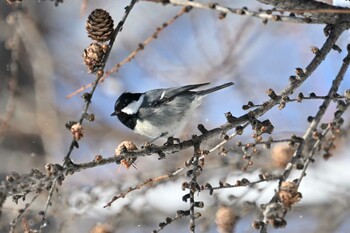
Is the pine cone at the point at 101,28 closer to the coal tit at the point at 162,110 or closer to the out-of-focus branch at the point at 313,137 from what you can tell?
the out-of-focus branch at the point at 313,137

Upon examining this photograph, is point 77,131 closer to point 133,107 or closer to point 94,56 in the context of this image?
point 94,56

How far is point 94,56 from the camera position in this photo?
2.45ft

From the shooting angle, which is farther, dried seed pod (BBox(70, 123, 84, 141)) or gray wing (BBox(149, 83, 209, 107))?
gray wing (BBox(149, 83, 209, 107))

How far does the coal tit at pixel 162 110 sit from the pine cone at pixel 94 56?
700 millimetres

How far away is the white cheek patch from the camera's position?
5.00 ft

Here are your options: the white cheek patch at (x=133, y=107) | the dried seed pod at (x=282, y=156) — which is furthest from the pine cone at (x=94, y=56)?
the dried seed pod at (x=282, y=156)

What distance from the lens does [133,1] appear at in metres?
0.72

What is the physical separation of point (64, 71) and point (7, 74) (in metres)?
0.45

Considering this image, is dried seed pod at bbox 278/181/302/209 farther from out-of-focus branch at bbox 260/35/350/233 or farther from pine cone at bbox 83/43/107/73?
pine cone at bbox 83/43/107/73

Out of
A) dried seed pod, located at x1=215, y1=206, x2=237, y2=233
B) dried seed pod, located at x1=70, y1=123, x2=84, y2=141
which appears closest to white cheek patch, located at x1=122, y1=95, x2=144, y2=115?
dried seed pod, located at x1=215, y1=206, x2=237, y2=233

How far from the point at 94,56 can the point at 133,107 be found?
31.2 inches

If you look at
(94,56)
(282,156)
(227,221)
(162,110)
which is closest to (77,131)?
(94,56)

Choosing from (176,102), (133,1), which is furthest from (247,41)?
(133,1)

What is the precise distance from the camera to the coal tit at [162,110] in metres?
1.47
